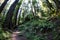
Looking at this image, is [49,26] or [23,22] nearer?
[49,26]

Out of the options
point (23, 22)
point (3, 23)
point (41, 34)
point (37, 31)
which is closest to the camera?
point (41, 34)

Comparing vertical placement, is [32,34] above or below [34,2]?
below

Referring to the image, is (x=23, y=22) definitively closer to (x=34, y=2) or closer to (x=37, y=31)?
(x=34, y=2)

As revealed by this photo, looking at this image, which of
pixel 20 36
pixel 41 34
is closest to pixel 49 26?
pixel 41 34

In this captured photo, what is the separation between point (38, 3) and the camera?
12602mm

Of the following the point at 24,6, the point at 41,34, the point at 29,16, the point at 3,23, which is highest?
the point at 24,6

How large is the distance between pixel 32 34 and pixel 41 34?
57 cm

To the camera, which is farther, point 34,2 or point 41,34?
point 34,2

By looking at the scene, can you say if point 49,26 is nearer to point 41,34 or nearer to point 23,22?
point 41,34

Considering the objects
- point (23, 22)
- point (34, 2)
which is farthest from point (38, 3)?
point (23, 22)

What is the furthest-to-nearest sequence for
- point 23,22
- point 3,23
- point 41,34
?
point 23,22, point 3,23, point 41,34

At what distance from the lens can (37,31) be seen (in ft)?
29.9

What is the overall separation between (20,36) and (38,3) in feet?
14.9

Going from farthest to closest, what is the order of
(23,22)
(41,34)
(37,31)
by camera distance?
(23,22)
(37,31)
(41,34)
